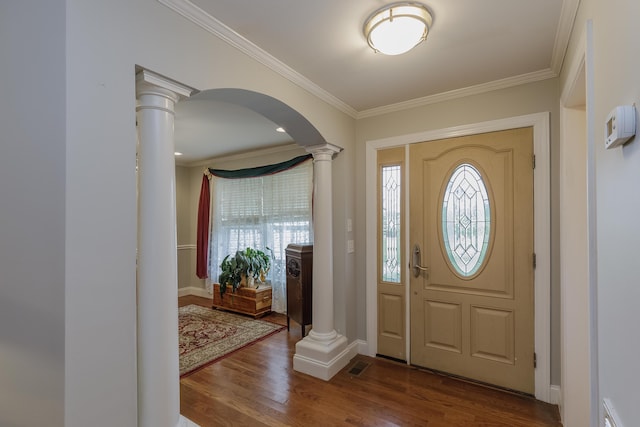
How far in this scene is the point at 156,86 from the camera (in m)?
1.42

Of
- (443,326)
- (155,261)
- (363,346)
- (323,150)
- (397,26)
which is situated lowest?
(363,346)

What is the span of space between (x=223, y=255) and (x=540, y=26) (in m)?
5.05

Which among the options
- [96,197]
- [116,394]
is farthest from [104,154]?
[116,394]

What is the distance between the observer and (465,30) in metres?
1.74

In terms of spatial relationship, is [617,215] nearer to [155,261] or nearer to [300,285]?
[155,261]

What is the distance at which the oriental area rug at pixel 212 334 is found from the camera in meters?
3.04

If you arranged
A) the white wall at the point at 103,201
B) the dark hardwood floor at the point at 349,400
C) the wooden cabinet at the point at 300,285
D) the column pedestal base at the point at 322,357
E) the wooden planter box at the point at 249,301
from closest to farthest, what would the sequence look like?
the white wall at the point at 103,201 → the dark hardwood floor at the point at 349,400 → the column pedestal base at the point at 322,357 → the wooden cabinet at the point at 300,285 → the wooden planter box at the point at 249,301

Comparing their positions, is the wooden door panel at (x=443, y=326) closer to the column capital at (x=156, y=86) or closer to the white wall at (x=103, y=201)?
the white wall at (x=103, y=201)

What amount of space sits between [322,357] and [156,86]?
93.3 inches

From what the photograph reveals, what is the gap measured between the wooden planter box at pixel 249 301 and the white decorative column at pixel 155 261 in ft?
9.40

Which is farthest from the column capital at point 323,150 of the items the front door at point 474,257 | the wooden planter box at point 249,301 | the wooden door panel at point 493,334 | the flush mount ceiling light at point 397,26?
the wooden planter box at point 249,301

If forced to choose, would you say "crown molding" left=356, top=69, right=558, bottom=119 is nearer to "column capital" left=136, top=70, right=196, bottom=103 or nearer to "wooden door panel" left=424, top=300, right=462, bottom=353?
A: "wooden door panel" left=424, top=300, right=462, bottom=353

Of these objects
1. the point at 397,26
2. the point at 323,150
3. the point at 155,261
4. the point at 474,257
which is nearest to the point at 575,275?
the point at 474,257

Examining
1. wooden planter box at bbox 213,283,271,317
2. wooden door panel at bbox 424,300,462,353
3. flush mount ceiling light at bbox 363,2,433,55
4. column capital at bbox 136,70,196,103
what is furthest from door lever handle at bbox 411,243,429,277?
wooden planter box at bbox 213,283,271,317
